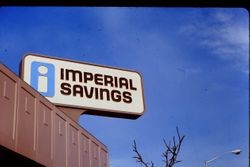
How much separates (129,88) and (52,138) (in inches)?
265

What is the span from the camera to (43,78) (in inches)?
549

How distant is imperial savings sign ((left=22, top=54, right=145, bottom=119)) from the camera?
45.5ft

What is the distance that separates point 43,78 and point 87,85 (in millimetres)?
2132

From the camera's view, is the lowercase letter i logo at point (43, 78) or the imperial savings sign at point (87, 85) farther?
the imperial savings sign at point (87, 85)

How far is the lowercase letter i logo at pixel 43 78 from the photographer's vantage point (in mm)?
13555

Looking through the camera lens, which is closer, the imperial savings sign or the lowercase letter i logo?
the lowercase letter i logo

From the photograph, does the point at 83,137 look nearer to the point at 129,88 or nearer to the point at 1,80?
the point at 129,88

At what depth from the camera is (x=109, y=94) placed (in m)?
15.5

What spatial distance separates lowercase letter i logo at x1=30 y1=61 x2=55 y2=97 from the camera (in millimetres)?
13555
